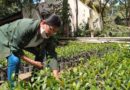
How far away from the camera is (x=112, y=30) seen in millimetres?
50594

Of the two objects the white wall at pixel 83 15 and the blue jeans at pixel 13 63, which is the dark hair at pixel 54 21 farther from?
the white wall at pixel 83 15

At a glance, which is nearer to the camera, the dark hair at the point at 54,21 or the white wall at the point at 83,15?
the dark hair at the point at 54,21

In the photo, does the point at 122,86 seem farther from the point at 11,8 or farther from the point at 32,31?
the point at 11,8

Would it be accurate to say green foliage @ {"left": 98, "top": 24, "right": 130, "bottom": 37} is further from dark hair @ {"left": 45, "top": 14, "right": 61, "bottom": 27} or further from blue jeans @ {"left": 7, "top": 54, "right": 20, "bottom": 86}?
dark hair @ {"left": 45, "top": 14, "right": 61, "bottom": 27}

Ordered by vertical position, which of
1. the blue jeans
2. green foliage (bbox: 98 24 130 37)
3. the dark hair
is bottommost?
green foliage (bbox: 98 24 130 37)

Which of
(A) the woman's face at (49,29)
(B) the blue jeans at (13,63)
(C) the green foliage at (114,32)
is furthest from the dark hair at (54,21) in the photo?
(C) the green foliage at (114,32)

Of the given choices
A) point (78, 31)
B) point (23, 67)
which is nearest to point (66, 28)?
point (78, 31)

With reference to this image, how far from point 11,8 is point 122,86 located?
37541 millimetres

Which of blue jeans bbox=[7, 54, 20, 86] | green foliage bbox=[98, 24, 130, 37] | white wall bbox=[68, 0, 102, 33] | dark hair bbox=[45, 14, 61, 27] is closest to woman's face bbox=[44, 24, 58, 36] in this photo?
dark hair bbox=[45, 14, 61, 27]

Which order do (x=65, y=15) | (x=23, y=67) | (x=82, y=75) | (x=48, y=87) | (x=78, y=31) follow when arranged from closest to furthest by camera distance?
(x=48, y=87) → (x=82, y=75) → (x=23, y=67) → (x=65, y=15) → (x=78, y=31)

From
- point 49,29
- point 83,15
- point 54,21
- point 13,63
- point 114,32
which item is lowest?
point 114,32

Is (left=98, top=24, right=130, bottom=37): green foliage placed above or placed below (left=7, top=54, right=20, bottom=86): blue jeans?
below

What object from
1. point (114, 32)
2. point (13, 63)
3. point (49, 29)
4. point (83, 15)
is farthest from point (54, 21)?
point (114, 32)

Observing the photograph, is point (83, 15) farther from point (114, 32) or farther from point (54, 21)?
point (54, 21)
